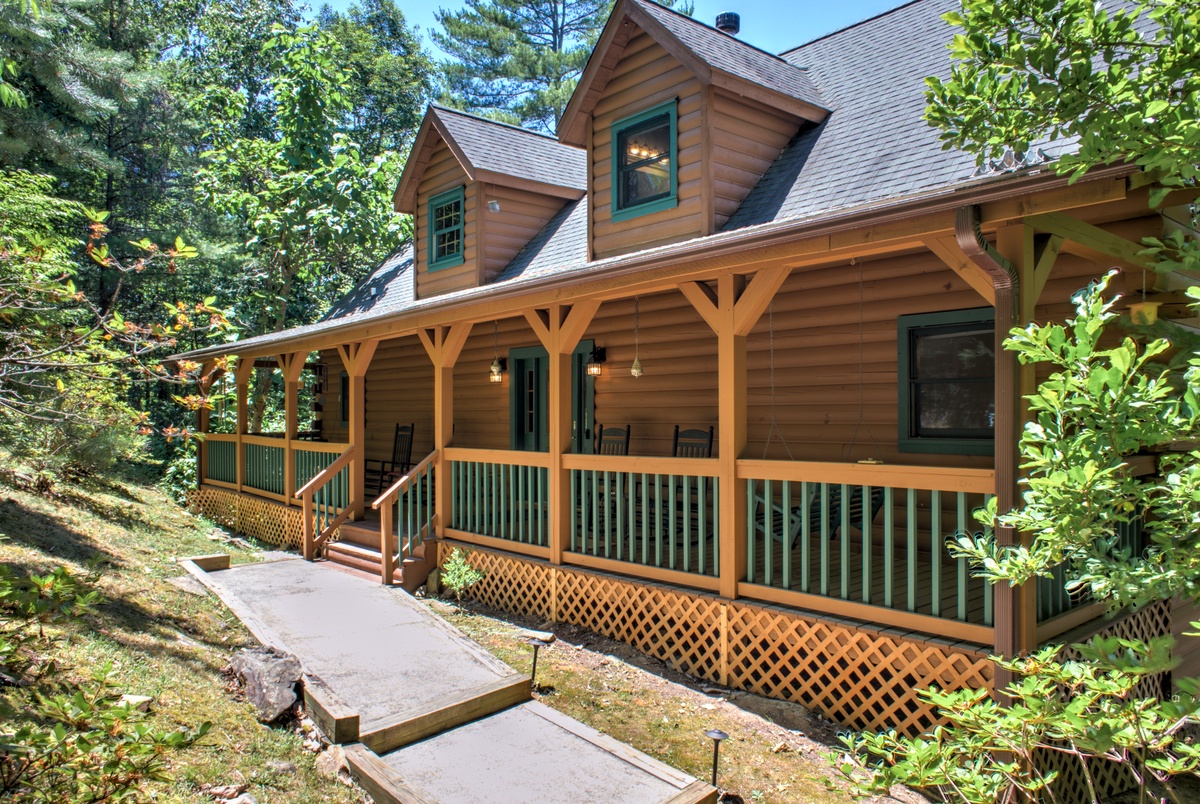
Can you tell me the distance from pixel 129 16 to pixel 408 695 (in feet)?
83.5

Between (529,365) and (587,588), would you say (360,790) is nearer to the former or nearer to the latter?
(587,588)

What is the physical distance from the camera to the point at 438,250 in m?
12.9

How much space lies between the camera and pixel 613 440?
10039mm

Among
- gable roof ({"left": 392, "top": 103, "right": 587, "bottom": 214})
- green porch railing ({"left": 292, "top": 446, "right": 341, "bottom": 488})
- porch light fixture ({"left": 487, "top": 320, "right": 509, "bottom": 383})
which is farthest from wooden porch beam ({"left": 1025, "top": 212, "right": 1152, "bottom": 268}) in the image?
green porch railing ({"left": 292, "top": 446, "right": 341, "bottom": 488})

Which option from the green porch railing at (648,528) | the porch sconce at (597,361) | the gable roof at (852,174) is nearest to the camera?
the gable roof at (852,174)

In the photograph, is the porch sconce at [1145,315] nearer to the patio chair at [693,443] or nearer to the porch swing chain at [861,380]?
the porch swing chain at [861,380]

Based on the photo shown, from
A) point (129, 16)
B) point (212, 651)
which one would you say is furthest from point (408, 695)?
point (129, 16)

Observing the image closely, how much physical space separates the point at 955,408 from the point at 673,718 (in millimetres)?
3775

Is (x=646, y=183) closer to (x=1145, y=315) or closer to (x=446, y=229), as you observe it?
(x=446, y=229)

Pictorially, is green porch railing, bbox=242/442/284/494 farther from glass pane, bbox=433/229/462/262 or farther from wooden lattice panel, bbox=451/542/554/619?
wooden lattice panel, bbox=451/542/554/619

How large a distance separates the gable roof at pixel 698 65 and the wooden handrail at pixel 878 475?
4555 millimetres

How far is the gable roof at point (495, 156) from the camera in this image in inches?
464

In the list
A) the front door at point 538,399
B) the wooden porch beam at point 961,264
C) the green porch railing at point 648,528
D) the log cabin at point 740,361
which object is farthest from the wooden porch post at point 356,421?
the wooden porch beam at point 961,264

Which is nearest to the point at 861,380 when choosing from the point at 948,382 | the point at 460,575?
the point at 948,382
